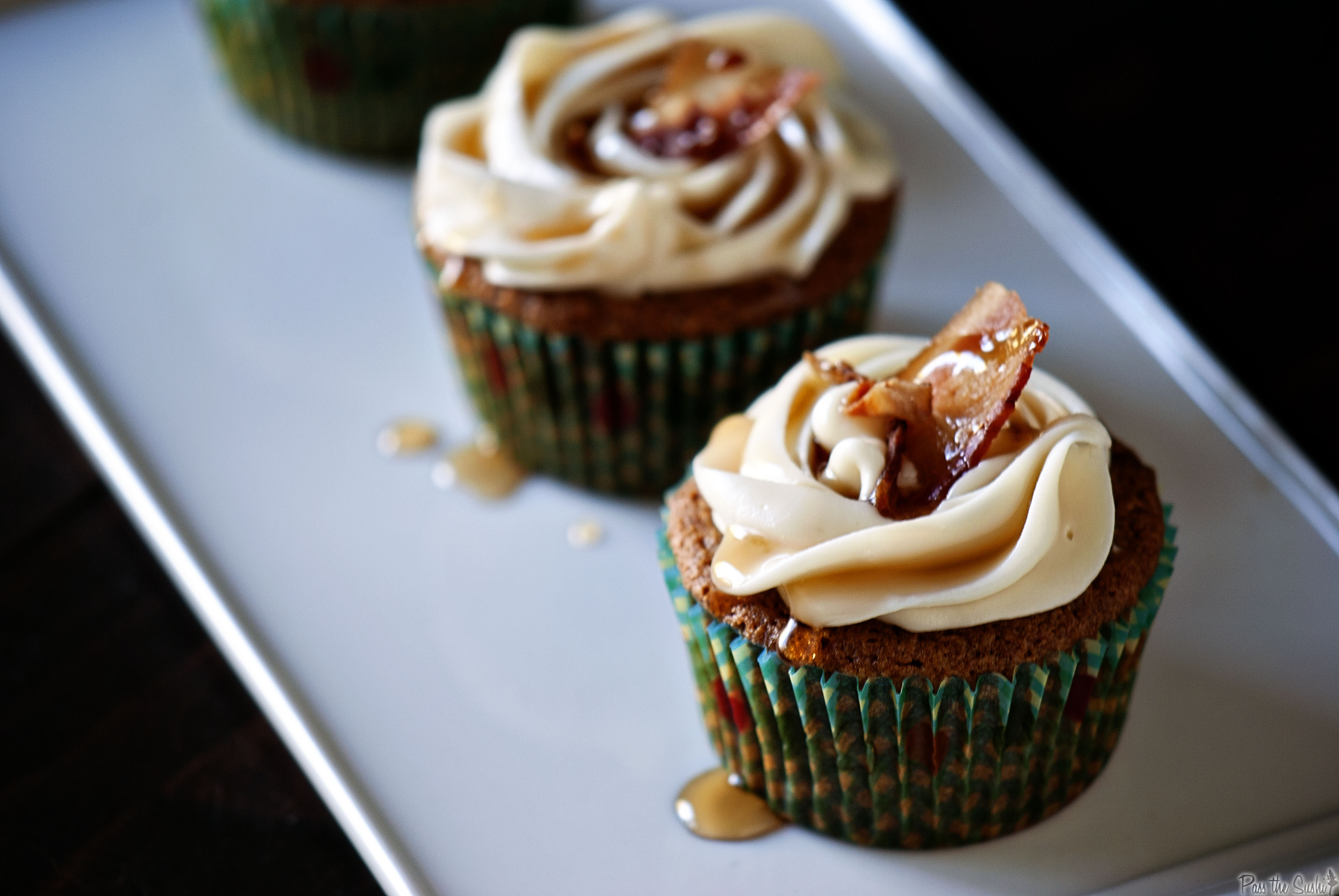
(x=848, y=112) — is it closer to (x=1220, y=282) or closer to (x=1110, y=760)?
(x=1220, y=282)

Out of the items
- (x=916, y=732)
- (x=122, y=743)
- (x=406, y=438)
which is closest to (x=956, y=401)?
(x=916, y=732)

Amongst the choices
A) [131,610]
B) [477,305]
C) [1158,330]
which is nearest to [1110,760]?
[1158,330]

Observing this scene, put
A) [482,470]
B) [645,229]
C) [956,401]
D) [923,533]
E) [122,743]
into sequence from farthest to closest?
[482,470], [645,229], [122,743], [956,401], [923,533]

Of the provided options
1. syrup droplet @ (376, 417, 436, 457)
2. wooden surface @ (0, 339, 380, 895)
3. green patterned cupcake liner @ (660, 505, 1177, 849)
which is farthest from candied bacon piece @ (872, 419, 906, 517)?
syrup droplet @ (376, 417, 436, 457)

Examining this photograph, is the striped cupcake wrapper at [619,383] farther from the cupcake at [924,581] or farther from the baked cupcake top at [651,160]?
the cupcake at [924,581]

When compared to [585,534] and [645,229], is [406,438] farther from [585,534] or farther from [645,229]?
[645,229]
